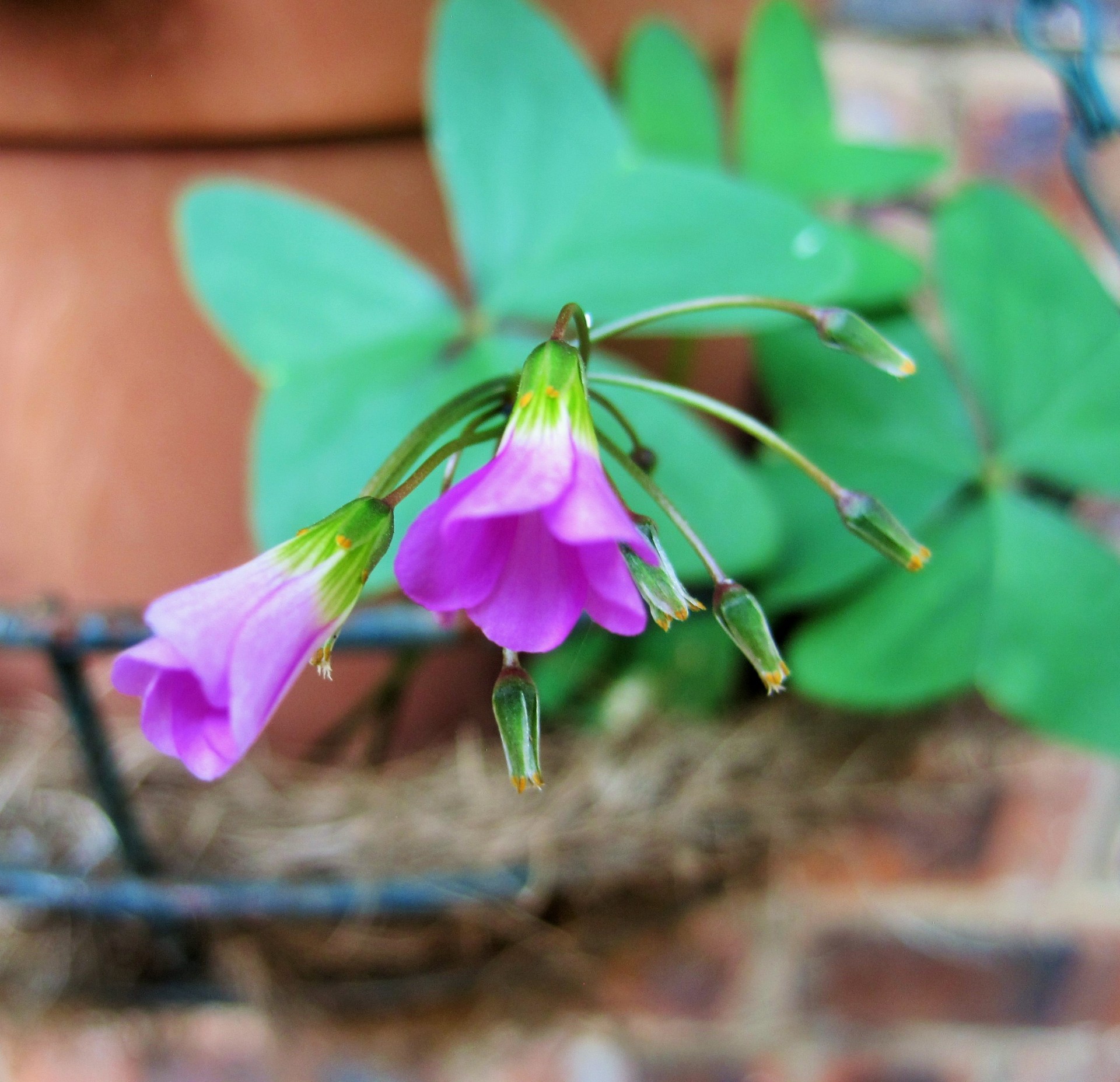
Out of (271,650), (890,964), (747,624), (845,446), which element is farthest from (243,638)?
(890,964)

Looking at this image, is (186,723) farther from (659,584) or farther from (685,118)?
(685,118)

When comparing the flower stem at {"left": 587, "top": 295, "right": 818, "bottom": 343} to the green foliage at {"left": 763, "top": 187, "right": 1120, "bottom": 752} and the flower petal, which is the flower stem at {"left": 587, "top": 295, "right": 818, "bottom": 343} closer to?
the flower petal

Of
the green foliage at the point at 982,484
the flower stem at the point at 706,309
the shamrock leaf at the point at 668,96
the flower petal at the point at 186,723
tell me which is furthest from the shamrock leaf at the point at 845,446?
the flower petal at the point at 186,723

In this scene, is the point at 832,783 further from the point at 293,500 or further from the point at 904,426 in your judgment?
the point at 293,500

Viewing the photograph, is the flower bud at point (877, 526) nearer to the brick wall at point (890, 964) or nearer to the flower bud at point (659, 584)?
the flower bud at point (659, 584)

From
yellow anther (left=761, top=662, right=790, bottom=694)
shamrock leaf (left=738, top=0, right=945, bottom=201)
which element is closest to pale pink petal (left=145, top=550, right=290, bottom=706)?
yellow anther (left=761, top=662, right=790, bottom=694)

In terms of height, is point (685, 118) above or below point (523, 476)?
above
